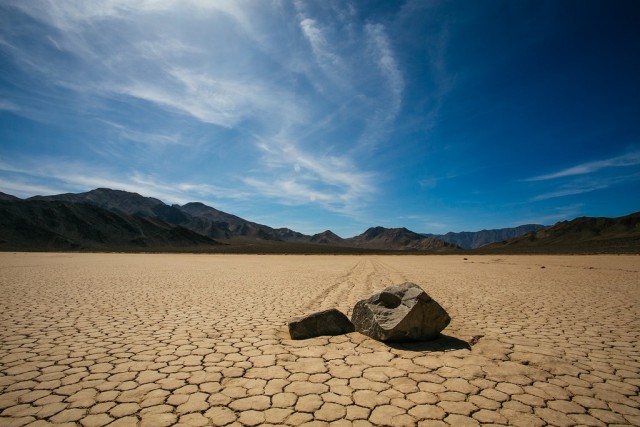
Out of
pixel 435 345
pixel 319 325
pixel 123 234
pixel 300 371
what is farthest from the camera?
pixel 123 234

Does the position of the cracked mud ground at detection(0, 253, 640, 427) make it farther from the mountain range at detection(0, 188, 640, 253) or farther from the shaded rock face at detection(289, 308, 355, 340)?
the mountain range at detection(0, 188, 640, 253)

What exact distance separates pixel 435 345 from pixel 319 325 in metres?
1.89

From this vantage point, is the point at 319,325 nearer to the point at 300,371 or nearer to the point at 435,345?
the point at 300,371

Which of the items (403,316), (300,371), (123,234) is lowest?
(300,371)

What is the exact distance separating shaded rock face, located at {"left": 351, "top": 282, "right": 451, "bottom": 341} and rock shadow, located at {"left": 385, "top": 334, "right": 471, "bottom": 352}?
84 millimetres

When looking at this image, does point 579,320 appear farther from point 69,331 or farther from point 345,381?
point 69,331

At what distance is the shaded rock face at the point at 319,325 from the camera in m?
4.97

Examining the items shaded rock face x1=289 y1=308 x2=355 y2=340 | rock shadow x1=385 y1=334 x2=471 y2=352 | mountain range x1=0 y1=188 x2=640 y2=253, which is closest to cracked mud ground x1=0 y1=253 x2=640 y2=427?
rock shadow x1=385 y1=334 x2=471 y2=352

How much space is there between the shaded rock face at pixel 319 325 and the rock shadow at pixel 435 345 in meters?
0.88

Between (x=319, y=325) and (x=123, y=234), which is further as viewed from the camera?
(x=123, y=234)

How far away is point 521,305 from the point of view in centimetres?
788

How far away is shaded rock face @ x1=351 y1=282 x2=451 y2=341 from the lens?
4.60 metres

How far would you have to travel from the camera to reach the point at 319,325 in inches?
202

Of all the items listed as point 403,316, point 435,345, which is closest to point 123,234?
point 403,316
